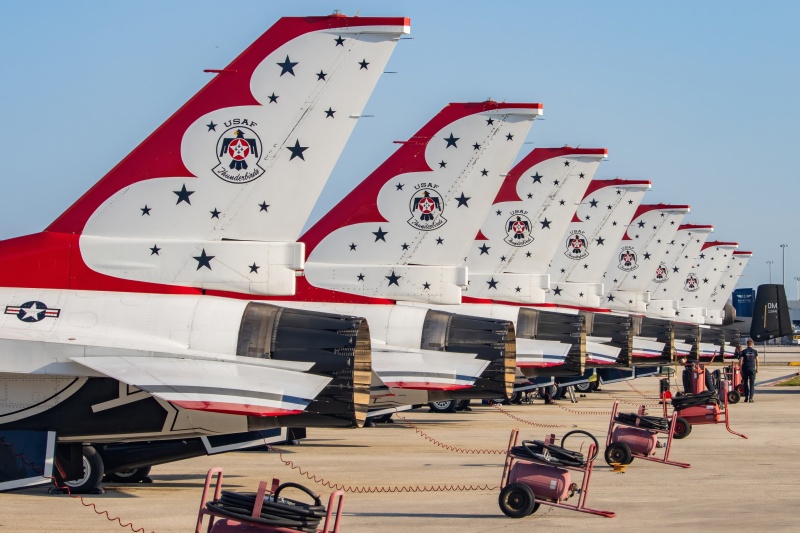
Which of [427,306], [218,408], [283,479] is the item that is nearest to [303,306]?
[427,306]

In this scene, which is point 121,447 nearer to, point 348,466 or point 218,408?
point 218,408

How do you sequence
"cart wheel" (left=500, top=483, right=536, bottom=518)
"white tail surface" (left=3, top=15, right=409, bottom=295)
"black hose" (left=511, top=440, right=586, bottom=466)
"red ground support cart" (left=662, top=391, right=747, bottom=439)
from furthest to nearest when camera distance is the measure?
1. "red ground support cart" (left=662, top=391, right=747, bottom=439)
2. "white tail surface" (left=3, top=15, right=409, bottom=295)
3. "black hose" (left=511, top=440, right=586, bottom=466)
4. "cart wheel" (left=500, top=483, right=536, bottom=518)

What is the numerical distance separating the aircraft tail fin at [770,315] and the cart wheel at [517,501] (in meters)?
49.0

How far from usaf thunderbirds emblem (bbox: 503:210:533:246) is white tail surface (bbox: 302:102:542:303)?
6.26 metres

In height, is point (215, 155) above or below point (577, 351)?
above

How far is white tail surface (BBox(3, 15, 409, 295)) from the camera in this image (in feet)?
46.5

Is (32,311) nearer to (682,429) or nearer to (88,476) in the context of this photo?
→ (88,476)

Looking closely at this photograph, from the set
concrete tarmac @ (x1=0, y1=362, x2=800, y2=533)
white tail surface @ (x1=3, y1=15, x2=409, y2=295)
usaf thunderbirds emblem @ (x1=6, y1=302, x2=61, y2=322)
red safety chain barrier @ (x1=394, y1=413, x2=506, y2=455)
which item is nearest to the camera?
concrete tarmac @ (x1=0, y1=362, x2=800, y2=533)

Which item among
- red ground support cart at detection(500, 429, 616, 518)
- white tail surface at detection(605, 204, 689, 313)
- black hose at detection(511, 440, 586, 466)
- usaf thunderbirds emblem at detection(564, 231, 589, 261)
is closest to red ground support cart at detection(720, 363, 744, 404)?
usaf thunderbirds emblem at detection(564, 231, 589, 261)

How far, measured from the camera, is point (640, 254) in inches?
1784

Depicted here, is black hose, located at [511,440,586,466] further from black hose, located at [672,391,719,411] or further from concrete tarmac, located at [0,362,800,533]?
black hose, located at [672,391,719,411]

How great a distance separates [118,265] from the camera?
14117 mm

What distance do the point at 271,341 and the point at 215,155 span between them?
2395 millimetres

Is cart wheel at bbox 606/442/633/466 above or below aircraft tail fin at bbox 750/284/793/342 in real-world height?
below
